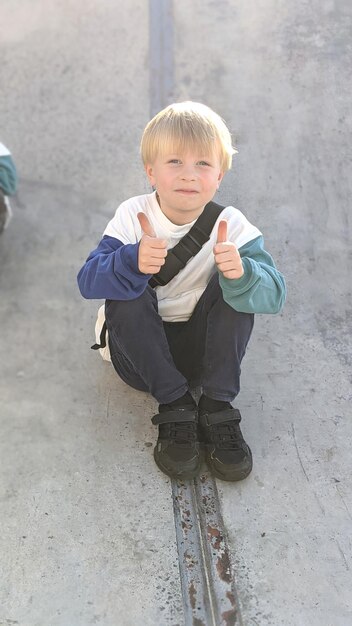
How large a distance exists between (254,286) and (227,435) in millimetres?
490

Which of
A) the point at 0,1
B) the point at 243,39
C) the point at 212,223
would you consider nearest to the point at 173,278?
the point at 212,223

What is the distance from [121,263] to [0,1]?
9.01ft

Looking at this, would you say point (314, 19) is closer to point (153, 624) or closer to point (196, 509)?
point (196, 509)

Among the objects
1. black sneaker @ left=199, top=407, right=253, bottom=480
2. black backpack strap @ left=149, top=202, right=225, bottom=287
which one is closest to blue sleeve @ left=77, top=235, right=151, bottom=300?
black backpack strap @ left=149, top=202, right=225, bottom=287

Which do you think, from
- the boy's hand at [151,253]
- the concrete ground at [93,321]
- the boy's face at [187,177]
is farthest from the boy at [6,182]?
the boy's hand at [151,253]

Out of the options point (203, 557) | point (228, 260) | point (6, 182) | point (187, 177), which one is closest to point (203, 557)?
point (203, 557)

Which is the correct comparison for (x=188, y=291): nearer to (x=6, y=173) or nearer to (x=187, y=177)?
(x=187, y=177)

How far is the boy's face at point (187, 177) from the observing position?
207 centimetres

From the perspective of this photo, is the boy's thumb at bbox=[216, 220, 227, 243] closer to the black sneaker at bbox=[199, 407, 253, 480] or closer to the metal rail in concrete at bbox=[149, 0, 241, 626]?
the black sneaker at bbox=[199, 407, 253, 480]

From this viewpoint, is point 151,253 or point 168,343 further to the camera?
point 168,343

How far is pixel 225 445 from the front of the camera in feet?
7.07

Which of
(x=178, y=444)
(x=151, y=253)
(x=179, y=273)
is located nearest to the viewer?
(x=151, y=253)

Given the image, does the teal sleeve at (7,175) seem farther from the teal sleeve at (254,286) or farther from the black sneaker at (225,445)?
the black sneaker at (225,445)

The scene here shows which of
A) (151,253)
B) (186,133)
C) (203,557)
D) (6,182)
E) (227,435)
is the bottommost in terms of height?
(203,557)
